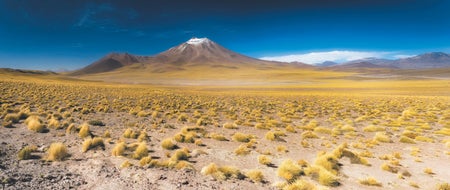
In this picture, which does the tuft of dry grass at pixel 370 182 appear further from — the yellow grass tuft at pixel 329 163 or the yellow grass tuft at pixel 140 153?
the yellow grass tuft at pixel 140 153

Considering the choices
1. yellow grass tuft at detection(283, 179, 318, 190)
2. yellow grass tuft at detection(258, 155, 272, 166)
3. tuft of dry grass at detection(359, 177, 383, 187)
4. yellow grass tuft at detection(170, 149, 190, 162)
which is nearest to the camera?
yellow grass tuft at detection(283, 179, 318, 190)

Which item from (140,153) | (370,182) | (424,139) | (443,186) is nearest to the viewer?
(443,186)

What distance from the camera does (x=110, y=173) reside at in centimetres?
716

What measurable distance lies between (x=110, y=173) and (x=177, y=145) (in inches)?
154

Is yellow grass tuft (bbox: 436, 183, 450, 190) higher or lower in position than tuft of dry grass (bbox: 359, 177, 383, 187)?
higher

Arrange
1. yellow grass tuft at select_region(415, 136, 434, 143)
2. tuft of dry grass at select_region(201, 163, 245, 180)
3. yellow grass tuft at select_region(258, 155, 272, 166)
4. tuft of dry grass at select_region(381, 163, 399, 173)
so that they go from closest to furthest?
1. tuft of dry grass at select_region(201, 163, 245, 180)
2. tuft of dry grass at select_region(381, 163, 399, 173)
3. yellow grass tuft at select_region(258, 155, 272, 166)
4. yellow grass tuft at select_region(415, 136, 434, 143)

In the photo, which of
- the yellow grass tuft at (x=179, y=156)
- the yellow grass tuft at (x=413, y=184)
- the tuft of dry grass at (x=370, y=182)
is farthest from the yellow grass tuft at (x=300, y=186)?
the yellow grass tuft at (x=179, y=156)

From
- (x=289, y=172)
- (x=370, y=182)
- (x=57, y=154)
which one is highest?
(x=57, y=154)

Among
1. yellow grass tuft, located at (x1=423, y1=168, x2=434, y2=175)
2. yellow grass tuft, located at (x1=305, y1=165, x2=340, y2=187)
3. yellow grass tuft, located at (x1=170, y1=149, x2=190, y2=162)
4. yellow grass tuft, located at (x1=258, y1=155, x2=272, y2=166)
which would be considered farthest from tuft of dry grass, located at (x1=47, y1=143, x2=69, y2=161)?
yellow grass tuft, located at (x1=423, y1=168, x2=434, y2=175)

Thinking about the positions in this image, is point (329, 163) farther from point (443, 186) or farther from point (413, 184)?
point (443, 186)

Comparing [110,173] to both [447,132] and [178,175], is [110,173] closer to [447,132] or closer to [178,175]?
[178,175]

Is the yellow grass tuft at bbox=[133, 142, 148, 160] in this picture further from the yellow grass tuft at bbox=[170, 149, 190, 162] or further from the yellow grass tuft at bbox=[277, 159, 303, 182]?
the yellow grass tuft at bbox=[277, 159, 303, 182]

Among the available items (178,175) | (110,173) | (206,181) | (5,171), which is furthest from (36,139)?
(206,181)

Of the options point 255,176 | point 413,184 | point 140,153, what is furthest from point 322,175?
point 140,153
